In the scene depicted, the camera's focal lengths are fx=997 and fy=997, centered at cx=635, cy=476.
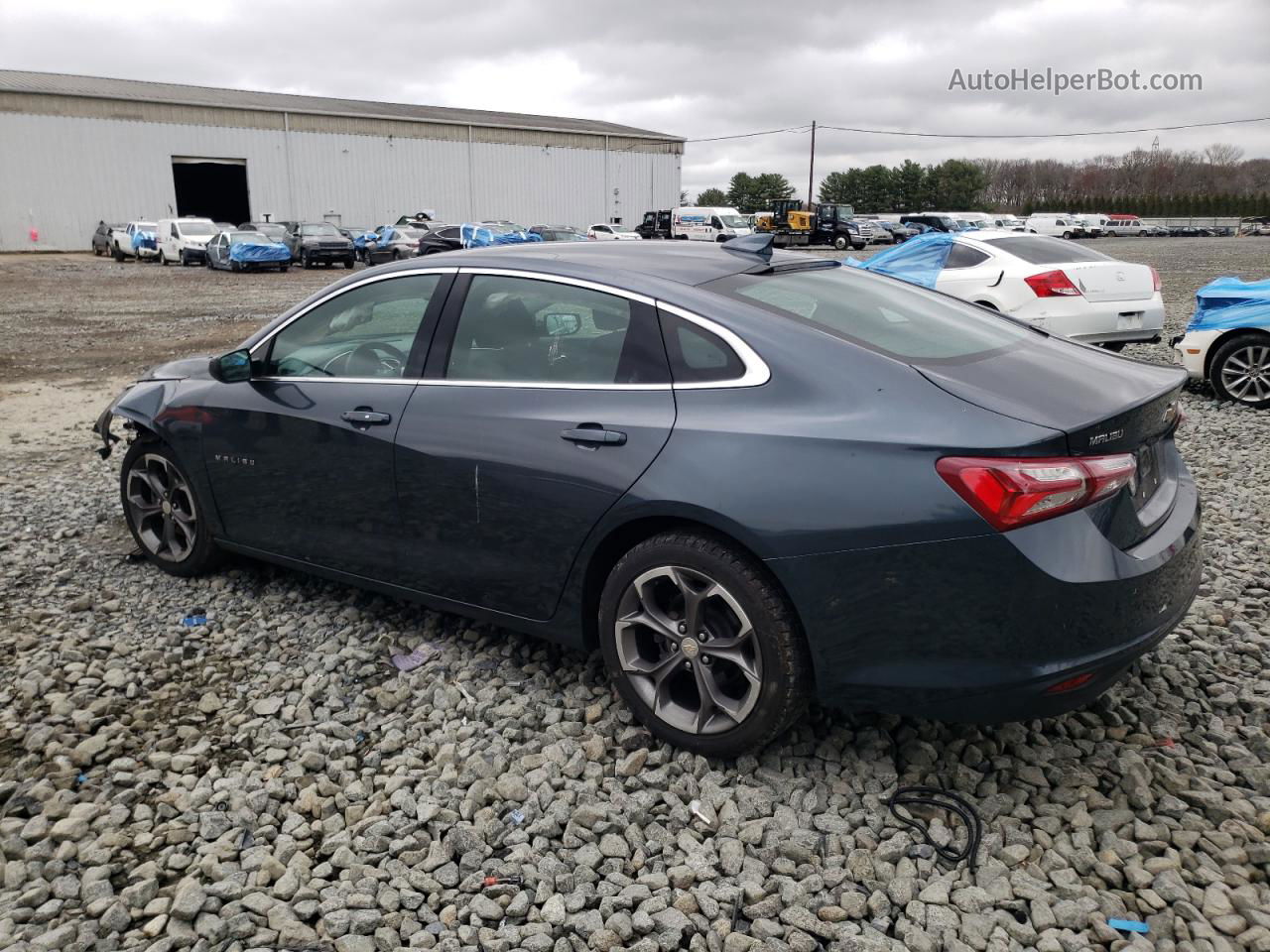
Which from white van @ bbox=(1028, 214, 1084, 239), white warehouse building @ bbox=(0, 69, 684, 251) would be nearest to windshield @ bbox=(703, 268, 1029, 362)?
white warehouse building @ bbox=(0, 69, 684, 251)

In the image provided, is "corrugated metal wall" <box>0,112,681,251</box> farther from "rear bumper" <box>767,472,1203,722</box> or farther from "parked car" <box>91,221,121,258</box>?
"rear bumper" <box>767,472,1203,722</box>

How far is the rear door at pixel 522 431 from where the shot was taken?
3.19 meters

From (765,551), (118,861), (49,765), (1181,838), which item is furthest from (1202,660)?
(49,765)

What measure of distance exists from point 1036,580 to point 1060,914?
84cm

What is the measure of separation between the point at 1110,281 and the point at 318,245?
88.6 feet

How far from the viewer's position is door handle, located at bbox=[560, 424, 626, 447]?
123 inches

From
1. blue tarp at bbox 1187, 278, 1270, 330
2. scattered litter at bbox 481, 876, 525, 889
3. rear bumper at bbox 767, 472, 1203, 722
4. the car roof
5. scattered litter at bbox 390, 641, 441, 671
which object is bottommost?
scattered litter at bbox 481, 876, 525, 889

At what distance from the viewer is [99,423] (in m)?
5.29

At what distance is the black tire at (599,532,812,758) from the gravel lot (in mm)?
164

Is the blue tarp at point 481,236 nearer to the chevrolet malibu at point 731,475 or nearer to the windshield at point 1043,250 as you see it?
the windshield at point 1043,250

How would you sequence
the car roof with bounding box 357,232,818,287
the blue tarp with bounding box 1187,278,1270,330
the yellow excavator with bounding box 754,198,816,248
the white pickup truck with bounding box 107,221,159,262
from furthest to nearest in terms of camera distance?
1. the yellow excavator with bounding box 754,198,816,248
2. the white pickup truck with bounding box 107,221,159,262
3. the blue tarp with bounding box 1187,278,1270,330
4. the car roof with bounding box 357,232,818,287

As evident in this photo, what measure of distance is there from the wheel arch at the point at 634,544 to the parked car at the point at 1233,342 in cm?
745

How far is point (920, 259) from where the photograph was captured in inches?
456

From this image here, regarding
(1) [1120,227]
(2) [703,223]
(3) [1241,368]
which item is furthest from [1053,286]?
(1) [1120,227]
